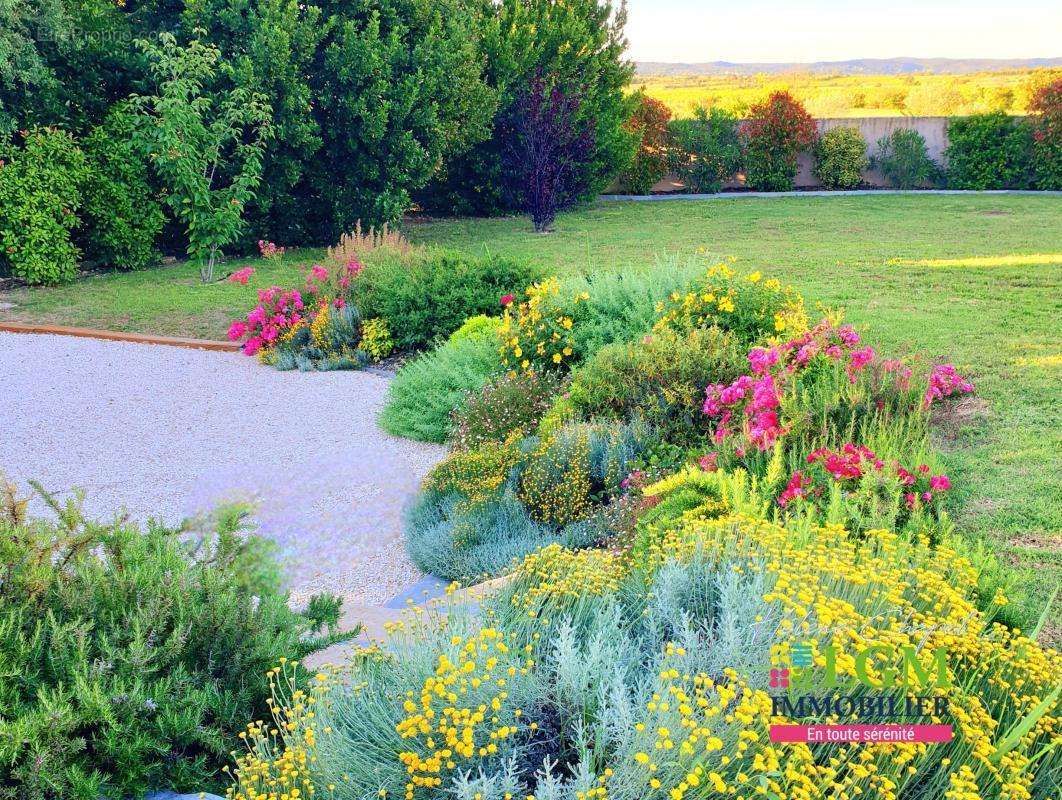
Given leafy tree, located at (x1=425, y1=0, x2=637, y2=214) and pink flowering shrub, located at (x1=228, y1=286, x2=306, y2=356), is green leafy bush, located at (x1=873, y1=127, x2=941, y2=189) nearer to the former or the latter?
leafy tree, located at (x1=425, y1=0, x2=637, y2=214)

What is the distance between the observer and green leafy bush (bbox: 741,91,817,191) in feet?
66.4

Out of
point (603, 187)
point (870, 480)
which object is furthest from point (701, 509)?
point (603, 187)

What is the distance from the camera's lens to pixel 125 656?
2.42 metres

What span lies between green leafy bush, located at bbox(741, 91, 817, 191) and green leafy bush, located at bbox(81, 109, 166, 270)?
522 inches

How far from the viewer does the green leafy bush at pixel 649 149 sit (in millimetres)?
20219

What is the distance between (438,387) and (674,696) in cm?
437

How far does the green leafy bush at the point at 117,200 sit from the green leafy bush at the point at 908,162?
51.0ft

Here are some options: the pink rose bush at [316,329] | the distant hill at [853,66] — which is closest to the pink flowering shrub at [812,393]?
the pink rose bush at [316,329]

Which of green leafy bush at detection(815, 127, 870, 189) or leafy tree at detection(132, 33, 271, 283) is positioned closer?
leafy tree at detection(132, 33, 271, 283)

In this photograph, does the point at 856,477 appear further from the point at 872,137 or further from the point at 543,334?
the point at 872,137

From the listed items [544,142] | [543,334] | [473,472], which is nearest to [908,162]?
[544,142]

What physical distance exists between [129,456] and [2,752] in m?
4.20

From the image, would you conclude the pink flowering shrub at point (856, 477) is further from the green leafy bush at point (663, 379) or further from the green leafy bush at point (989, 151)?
the green leafy bush at point (989, 151)

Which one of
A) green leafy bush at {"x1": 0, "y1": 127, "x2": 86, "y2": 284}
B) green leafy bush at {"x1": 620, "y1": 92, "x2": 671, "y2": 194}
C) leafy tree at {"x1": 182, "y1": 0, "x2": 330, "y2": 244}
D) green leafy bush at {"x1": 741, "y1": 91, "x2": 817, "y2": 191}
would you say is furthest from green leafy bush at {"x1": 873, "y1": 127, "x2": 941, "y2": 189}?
green leafy bush at {"x1": 0, "y1": 127, "x2": 86, "y2": 284}
